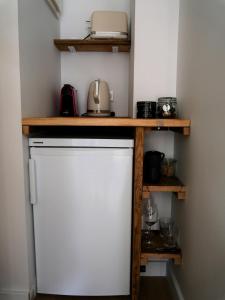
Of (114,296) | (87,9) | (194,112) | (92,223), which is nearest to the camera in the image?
(194,112)

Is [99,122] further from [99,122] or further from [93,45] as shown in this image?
[93,45]

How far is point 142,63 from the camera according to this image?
155 cm

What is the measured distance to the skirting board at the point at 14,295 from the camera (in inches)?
54.3

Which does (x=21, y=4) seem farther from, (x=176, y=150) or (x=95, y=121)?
(x=176, y=150)

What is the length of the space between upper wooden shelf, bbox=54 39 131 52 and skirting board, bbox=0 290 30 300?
66.6 inches

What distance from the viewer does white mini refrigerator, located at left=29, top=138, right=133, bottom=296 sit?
1.32 meters

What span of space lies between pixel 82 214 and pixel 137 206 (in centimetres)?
33

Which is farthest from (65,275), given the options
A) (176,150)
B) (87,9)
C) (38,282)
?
(87,9)

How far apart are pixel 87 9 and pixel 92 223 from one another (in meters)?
1.67

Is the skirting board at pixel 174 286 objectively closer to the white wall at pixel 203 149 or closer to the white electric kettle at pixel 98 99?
the white wall at pixel 203 149

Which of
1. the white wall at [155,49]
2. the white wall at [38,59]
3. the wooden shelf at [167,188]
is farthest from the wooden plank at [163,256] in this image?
the white wall at [38,59]

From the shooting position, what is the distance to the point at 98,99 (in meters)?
1.68

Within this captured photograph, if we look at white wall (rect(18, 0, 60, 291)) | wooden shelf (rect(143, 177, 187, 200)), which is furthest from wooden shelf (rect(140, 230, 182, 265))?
white wall (rect(18, 0, 60, 291))

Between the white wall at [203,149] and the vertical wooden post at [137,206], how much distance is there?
0.27m
